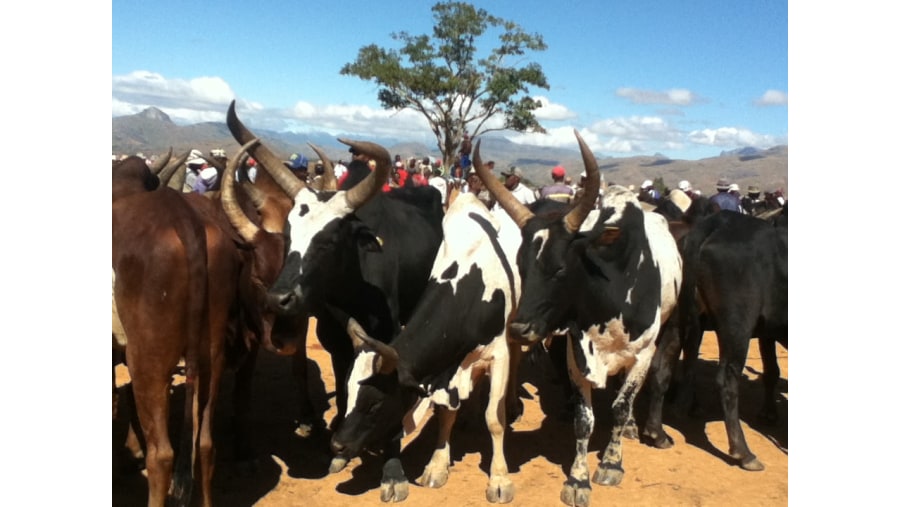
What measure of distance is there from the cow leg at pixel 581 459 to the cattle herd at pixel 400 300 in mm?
12

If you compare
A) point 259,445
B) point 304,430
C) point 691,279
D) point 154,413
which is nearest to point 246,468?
point 259,445

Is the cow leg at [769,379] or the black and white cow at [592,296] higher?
the black and white cow at [592,296]

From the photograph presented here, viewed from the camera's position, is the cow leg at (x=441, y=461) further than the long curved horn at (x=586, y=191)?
Yes

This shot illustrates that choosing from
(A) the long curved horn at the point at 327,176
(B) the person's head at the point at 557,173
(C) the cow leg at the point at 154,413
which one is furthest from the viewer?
(B) the person's head at the point at 557,173

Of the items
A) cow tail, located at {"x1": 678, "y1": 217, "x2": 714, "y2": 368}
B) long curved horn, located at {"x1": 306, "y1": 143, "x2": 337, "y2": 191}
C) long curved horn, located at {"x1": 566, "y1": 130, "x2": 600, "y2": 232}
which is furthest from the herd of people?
long curved horn, located at {"x1": 566, "y1": 130, "x2": 600, "y2": 232}

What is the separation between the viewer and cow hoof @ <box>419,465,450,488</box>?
5.25 meters

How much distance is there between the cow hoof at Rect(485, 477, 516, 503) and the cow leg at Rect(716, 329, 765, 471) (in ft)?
6.68

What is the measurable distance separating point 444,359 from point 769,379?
383 cm

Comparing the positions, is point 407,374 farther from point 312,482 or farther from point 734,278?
point 734,278

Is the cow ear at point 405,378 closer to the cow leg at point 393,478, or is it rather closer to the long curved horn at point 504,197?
the cow leg at point 393,478

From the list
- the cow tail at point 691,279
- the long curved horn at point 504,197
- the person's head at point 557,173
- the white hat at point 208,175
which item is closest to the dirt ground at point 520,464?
the cow tail at point 691,279

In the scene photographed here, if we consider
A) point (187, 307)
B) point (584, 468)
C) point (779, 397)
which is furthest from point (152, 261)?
point (779, 397)

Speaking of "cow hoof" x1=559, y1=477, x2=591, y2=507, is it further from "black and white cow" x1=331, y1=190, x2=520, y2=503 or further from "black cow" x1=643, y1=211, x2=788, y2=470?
"black cow" x1=643, y1=211, x2=788, y2=470

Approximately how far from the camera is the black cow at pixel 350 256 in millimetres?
4395
